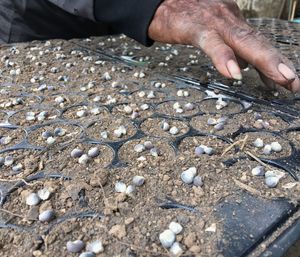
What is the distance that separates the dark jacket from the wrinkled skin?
0.31 ft

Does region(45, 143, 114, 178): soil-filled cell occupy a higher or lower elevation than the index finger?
lower

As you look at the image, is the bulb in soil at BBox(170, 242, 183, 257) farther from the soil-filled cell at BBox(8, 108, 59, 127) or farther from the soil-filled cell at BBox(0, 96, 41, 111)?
the soil-filled cell at BBox(0, 96, 41, 111)

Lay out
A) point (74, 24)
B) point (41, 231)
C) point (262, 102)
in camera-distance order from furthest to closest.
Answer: point (74, 24), point (262, 102), point (41, 231)

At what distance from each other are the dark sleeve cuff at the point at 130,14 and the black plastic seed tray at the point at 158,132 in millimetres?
111

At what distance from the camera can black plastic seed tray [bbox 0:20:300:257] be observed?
50cm

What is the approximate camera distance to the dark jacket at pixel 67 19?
44.7 inches

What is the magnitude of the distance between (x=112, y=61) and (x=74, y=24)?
1.60 ft

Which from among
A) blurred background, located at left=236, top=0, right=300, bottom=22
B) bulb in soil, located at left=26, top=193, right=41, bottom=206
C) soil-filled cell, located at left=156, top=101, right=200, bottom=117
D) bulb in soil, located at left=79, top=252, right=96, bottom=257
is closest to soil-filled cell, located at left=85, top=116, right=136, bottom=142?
soil-filled cell, located at left=156, top=101, right=200, bottom=117

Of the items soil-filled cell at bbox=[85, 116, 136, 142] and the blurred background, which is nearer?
soil-filled cell at bbox=[85, 116, 136, 142]

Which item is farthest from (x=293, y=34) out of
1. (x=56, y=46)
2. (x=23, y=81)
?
(x=23, y=81)

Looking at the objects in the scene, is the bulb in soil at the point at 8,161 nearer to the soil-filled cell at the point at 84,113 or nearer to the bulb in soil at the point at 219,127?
the soil-filled cell at the point at 84,113

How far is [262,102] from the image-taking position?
0.90 meters

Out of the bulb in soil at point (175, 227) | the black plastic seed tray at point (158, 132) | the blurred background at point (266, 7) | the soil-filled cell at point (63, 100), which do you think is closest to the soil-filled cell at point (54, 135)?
the black plastic seed tray at point (158, 132)

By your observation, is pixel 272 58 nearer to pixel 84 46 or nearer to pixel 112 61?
pixel 112 61
